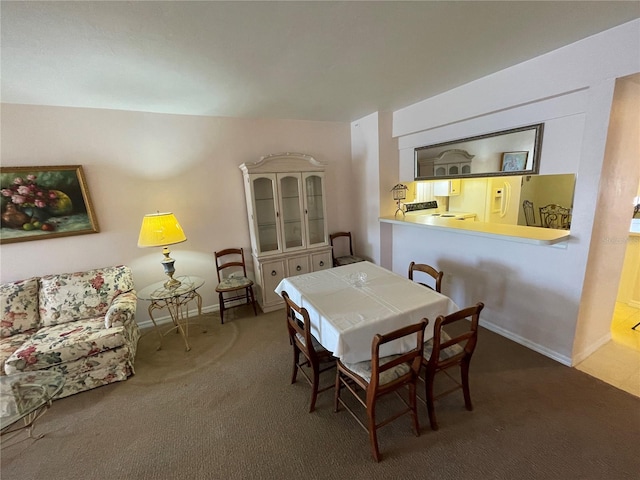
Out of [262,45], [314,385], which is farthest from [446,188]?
[314,385]

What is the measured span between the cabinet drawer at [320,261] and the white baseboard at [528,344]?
1.89m

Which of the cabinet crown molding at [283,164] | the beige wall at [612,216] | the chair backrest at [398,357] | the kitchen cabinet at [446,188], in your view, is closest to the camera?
the chair backrest at [398,357]

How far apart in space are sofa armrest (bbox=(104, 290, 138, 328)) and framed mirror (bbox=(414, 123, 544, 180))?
3373 millimetres

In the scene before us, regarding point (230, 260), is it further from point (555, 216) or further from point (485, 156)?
point (555, 216)

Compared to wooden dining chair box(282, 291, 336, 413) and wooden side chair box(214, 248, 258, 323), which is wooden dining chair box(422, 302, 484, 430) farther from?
wooden side chair box(214, 248, 258, 323)

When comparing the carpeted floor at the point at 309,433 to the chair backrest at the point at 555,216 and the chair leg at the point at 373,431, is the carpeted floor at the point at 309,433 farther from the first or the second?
the chair backrest at the point at 555,216

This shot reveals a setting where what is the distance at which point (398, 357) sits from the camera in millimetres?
1478

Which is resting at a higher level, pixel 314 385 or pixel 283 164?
pixel 283 164

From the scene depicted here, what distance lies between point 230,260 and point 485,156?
10.1ft

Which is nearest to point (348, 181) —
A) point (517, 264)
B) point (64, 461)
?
point (517, 264)

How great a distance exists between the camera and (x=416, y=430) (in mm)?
1637

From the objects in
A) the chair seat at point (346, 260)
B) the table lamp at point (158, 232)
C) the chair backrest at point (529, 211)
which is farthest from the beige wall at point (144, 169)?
the chair backrest at point (529, 211)

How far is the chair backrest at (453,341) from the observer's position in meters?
1.47

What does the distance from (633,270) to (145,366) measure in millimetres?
5050
